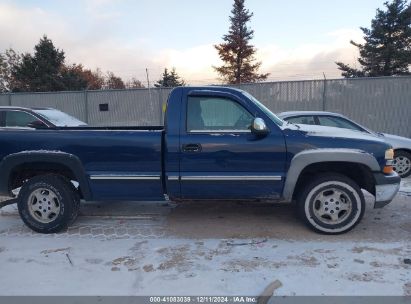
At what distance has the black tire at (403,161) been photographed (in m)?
8.45

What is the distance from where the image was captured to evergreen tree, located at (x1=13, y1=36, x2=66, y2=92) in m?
37.6

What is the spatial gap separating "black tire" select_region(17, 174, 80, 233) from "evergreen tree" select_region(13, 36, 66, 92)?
3474 cm

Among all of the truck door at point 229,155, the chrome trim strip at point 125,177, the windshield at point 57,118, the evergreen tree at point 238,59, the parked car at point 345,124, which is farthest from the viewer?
the evergreen tree at point 238,59

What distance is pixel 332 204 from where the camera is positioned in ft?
16.4

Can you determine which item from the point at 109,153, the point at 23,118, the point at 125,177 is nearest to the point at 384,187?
the point at 125,177

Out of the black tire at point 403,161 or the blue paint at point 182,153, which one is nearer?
the blue paint at point 182,153

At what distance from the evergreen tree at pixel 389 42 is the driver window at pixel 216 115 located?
1435 inches

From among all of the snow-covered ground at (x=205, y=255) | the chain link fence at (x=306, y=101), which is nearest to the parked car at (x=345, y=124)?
the snow-covered ground at (x=205, y=255)

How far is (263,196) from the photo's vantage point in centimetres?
502

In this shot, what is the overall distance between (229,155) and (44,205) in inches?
97.2

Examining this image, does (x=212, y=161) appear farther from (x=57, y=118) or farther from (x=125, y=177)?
(x=57, y=118)

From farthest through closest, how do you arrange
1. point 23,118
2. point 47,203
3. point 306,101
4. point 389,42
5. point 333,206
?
point 389,42 → point 306,101 → point 23,118 → point 47,203 → point 333,206

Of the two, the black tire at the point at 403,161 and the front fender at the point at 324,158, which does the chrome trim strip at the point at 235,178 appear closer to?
the front fender at the point at 324,158

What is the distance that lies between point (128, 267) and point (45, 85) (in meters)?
37.2
